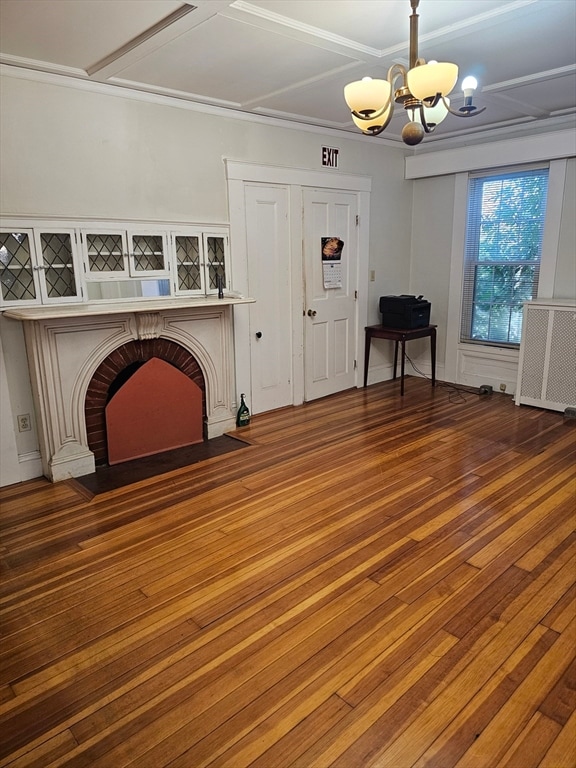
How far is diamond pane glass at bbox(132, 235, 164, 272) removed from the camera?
389cm

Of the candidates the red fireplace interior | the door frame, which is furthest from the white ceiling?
the red fireplace interior

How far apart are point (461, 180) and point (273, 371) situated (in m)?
3.00

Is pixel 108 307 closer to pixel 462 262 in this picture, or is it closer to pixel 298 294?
pixel 298 294

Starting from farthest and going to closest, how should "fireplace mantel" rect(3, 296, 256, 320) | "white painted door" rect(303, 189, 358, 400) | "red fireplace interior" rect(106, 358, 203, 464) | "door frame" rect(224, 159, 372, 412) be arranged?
"white painted door" rect(303, 189, 358, 400) → "door frame" rect(224, 159, 372, 412) → "red fireplace interior" rect(106, 358, 203, 464) → "fireplace mantel" rect(3, 296, 256, 320)

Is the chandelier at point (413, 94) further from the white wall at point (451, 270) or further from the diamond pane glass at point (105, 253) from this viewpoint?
the white wall at point (451, 270)

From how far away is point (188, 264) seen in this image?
4.21 meters

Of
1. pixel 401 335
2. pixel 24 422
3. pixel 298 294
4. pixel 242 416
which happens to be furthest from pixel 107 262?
pixel 401 335

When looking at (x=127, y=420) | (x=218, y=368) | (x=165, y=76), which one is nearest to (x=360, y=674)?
(x=127, y=420)

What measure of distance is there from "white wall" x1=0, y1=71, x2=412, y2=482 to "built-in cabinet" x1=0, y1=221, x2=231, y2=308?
12 cm

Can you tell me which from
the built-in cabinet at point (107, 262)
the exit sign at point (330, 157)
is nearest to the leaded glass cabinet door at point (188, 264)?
the built-in cabinet at point (107, 262)

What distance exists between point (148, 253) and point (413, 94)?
2377mm

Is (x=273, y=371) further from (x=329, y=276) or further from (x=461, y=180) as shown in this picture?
(x=461, y=180)

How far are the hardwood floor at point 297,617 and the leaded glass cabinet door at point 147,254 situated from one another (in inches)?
62.3

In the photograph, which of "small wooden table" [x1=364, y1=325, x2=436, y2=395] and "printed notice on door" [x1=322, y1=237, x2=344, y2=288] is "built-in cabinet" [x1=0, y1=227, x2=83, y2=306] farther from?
"small wooden table" [x1=364, y1=325, x2=436, y2=395]
